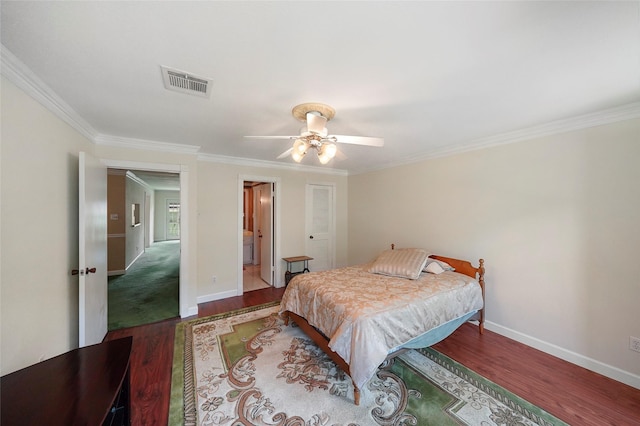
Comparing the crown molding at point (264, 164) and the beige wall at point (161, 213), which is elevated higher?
the crown molding at point (264, 164)

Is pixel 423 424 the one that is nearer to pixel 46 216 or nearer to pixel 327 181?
pixel 46 216

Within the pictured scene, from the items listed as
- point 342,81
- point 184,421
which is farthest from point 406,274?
point 184,421

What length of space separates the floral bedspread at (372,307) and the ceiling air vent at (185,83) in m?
2.06

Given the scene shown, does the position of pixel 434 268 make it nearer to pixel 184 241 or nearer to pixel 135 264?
pixel 184 241

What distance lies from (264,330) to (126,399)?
1606mm

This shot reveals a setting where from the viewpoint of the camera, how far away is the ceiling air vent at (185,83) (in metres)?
1.55

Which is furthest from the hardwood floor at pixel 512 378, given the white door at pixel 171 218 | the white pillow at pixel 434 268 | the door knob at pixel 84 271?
the white door at pixel 171 218

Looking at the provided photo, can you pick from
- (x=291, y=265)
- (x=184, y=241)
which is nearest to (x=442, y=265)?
(x=291, y=265)

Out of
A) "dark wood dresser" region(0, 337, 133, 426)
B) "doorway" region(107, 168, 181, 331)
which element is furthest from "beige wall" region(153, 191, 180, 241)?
"dark wood dresser" region(0, 337, 133, 426)

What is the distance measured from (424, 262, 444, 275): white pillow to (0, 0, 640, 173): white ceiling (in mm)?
1781

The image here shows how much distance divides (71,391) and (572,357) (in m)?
3.88

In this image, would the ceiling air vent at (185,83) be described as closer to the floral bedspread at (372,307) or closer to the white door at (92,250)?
the white door at (92,250)

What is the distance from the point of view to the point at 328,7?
1036mm

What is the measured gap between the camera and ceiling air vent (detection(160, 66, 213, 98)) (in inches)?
61.2
